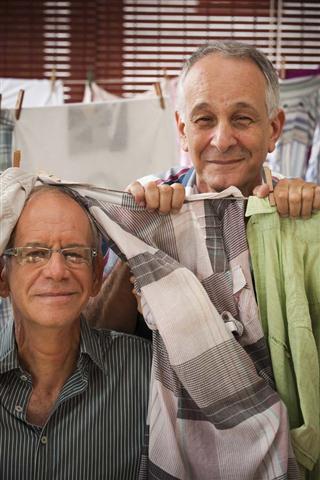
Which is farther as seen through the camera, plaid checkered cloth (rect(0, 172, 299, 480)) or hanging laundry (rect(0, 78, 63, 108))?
hanging laundry (rect(0, 78, 63, 108))

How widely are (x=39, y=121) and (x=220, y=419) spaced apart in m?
1.91

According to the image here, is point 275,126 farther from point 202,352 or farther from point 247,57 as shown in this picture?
point 202,352

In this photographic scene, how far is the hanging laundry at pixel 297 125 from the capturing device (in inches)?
127

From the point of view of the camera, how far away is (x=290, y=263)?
4.94ft

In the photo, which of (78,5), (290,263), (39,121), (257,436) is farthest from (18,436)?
(78,5)

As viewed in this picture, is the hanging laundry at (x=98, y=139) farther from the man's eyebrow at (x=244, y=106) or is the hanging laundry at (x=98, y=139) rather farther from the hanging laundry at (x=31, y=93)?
the man's eyebrow at (x=244, y=106)

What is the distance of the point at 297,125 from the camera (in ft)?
10.7

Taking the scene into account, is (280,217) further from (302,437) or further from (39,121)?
(39,121)

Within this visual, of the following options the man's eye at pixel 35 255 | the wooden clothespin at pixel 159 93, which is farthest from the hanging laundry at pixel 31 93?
the man's eye at pixel 35 255

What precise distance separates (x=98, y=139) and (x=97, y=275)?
151 cm

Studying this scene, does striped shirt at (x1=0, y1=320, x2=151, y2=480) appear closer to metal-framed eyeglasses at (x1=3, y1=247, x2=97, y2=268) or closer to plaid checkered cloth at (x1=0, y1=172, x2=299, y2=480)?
plaid checkered cloth at (x1=0, y1=172, x2=299, y2=480)

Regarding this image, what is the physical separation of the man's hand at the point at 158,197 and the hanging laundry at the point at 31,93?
86.0 inches

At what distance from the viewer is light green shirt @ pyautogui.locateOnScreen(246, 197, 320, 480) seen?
1455mm

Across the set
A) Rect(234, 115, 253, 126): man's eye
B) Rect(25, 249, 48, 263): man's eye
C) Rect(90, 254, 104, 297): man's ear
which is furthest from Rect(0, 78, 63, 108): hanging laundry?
Rect(25, 249, 48, 263): man's eye
